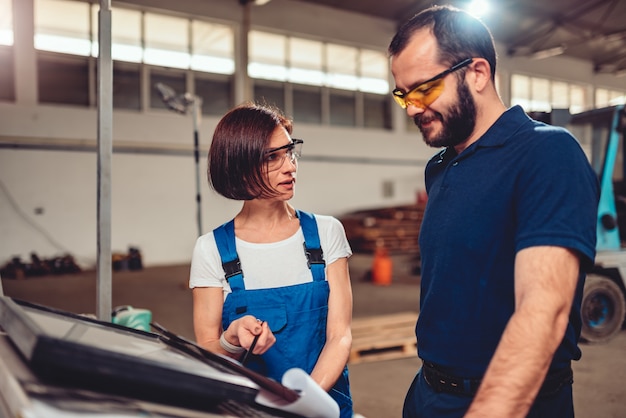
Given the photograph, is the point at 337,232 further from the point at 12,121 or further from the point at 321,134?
the point at 321,134

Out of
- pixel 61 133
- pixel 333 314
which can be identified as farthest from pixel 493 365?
pixel 61 133

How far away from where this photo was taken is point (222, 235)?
5.66 feet

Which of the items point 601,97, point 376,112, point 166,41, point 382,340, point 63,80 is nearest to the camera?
point 382,340

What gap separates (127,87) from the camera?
456 inches

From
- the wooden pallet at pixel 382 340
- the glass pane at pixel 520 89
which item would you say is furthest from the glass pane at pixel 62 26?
the glass pane at pixel 520 89

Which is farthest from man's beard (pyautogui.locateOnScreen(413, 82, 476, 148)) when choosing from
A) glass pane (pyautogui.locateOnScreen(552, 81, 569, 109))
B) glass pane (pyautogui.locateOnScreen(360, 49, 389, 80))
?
glass pane (pyautogui.locateOnScreen(552, 81, 569, 109))

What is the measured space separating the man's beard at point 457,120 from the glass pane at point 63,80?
11491 mm

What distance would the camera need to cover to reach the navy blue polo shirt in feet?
3.55

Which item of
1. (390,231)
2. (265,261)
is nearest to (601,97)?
(390,231)

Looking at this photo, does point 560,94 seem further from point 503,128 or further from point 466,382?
point 466,382

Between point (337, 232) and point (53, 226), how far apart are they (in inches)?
427

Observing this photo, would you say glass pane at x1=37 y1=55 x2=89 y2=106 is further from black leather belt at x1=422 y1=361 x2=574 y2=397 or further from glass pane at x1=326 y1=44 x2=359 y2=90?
black leather belt at x1=422 y1=361 x2=574 y2=397

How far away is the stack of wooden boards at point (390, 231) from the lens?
12.3 m

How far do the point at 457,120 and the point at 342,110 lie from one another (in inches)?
517
